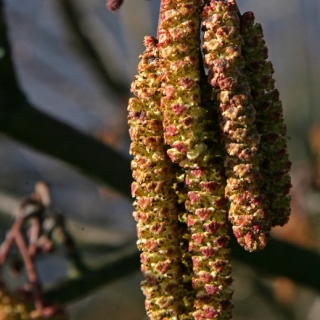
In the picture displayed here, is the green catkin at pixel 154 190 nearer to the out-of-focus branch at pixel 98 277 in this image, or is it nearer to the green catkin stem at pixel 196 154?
the green catkin stem at pixel 196 154

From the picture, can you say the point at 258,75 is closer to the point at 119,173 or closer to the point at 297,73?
the point at 119,173

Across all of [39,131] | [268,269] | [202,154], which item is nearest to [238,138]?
[202,154]

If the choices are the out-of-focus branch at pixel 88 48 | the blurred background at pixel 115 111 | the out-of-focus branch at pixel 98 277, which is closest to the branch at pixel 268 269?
the out-of-focus branch at pixel 98 277

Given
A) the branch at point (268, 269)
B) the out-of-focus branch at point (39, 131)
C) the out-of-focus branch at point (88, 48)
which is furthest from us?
the out-of-focus branch at point (88, 48)

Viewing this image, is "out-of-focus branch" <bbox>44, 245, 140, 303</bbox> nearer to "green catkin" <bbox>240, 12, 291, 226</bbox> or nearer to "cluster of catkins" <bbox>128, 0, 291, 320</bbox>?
"cluster of catkins" <bbox>128, 0, 291, 320</bbox>

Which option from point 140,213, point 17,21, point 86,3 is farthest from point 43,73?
point 140,213

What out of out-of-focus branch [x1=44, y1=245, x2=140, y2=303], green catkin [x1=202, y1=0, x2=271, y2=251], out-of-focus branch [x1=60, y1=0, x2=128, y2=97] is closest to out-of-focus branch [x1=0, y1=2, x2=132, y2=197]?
out-of-focus branch [x1=44, y1=245, x2=140, y2=303]
